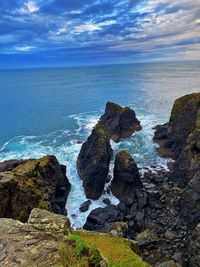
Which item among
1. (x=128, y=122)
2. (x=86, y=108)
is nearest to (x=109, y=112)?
(x=128, y=122)

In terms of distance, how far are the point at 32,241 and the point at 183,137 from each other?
4584 cm

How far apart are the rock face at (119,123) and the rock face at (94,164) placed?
14.7 metres

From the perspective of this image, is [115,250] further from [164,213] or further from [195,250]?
[164,213]

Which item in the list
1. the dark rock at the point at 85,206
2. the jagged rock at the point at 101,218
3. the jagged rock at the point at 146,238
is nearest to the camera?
the jagged rock at the point at 146,238

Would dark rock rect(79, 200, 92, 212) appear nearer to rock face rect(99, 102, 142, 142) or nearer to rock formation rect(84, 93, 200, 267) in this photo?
A: rock formation rect(84, 93, 200, 267)

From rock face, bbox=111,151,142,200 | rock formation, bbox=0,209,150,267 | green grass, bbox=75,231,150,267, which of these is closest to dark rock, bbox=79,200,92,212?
rock face, bbox=111,151,142,200

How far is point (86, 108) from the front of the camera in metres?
102

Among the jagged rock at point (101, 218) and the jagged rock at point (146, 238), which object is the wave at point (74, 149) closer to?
the jagged rock at point (101, 218)

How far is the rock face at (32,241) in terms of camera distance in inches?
432

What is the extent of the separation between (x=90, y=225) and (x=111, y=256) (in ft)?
57.4

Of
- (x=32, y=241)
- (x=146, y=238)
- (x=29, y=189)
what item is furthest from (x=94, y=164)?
(x=32, y=241)

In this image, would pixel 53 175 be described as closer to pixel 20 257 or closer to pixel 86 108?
pixel 20 257

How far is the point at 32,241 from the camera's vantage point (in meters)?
12.0

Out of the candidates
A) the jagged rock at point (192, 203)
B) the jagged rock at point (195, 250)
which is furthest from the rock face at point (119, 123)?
the jagged rock at point (195, 250)
